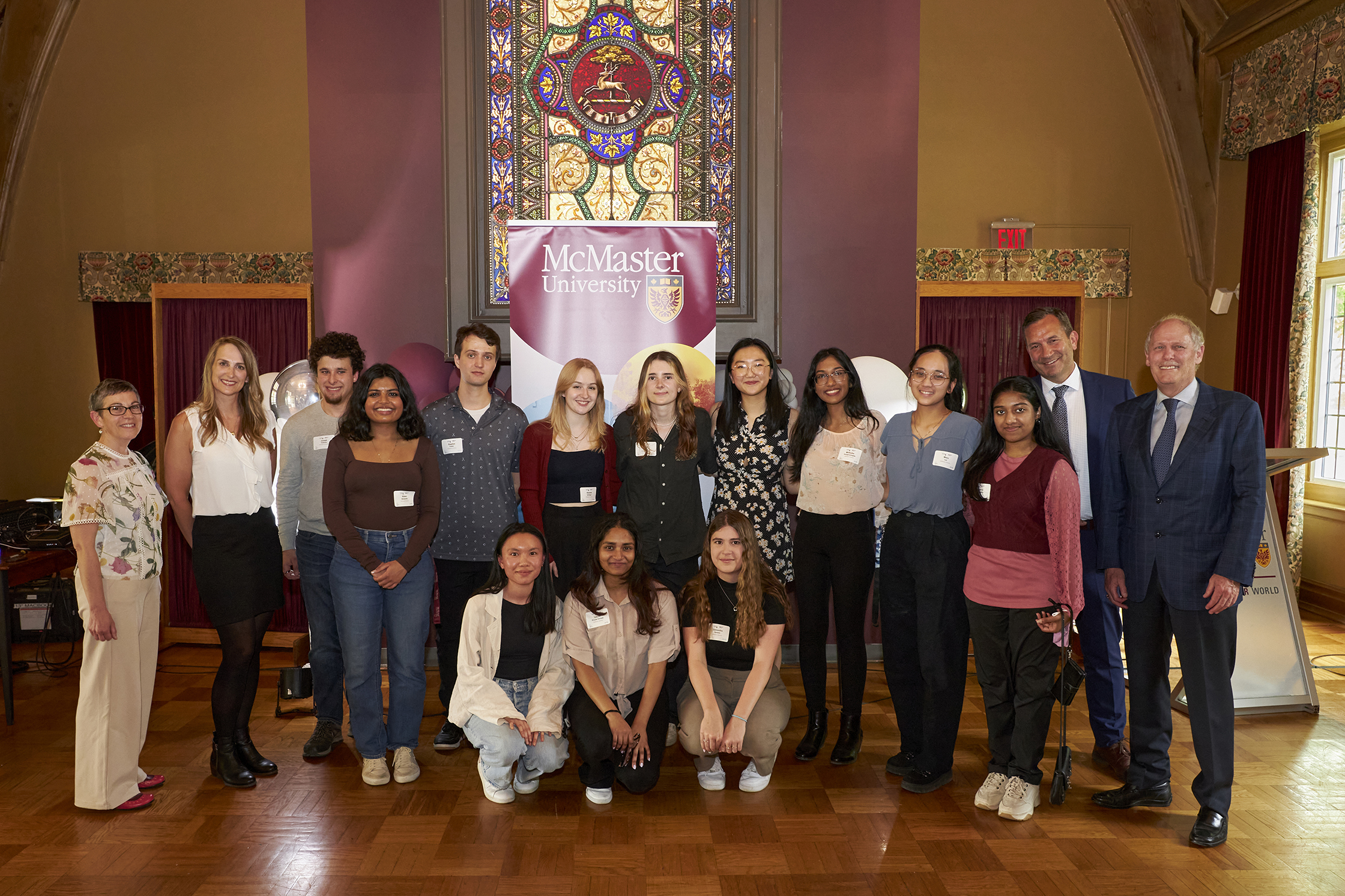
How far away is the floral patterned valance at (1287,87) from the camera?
5.02 meters

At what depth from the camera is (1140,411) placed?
2682mm

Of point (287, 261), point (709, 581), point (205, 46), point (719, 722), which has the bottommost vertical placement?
point (719, 722)

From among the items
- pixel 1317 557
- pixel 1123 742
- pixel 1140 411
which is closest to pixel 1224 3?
pixel 1317 557

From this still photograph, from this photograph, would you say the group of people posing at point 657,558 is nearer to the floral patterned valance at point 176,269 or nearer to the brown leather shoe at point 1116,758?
the brown leather shoe at point 1116,758

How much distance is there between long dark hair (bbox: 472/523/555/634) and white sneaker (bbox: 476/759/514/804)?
19.6 inches

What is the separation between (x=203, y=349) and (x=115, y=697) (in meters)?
3.12

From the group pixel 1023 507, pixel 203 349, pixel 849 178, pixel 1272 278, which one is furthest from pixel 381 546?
pixel 1272 278

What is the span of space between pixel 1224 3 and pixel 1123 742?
5.42 m

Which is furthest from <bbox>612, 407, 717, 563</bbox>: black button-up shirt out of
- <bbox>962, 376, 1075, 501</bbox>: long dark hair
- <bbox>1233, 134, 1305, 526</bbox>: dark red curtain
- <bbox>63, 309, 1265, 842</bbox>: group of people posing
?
<bbox>1233, 134, 1305, 526</bbox>: dark red curtain

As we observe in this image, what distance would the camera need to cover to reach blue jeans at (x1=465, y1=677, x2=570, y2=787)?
9.21 feet

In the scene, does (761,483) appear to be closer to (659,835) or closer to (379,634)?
(659,835)

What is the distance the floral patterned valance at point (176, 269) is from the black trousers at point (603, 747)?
13.7 feet

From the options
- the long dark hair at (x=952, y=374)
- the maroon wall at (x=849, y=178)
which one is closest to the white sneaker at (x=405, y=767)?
the long dark hair at (x=952, y=374)

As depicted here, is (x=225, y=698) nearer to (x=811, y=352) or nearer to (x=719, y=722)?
(x=719, y=722)
